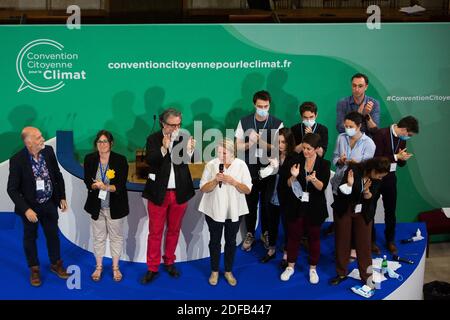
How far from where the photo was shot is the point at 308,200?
5.99 meters

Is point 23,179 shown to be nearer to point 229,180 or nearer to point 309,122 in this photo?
point 229,180

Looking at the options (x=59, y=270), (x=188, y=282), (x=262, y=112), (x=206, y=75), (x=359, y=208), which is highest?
(x=206, y=75)

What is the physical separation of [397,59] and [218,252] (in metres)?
2.68

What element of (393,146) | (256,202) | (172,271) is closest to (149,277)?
(172,271)

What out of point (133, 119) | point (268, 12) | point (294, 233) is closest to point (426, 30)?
point (268, 12)

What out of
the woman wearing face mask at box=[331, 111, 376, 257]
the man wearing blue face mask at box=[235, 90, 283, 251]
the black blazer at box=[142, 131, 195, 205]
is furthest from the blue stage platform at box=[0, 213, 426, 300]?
the woman wearing face mask at box=[331, 111, 376, 257]

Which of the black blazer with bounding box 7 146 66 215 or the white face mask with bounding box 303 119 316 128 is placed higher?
the white face mask with bounding box 303 119 316 128

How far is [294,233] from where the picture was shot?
614 centimetres

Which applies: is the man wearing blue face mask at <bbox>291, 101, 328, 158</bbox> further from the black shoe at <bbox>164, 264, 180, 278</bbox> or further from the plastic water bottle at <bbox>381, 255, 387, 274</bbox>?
Answer: the black shoe at <bbox>164, 264, 180, 278</bbox>

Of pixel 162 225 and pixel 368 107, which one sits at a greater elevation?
pixel 368 107

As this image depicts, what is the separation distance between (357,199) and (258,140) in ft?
3.53

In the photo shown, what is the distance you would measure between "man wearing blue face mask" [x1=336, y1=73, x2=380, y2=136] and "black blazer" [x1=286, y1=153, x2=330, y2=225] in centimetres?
79

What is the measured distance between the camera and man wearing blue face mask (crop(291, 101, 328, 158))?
6273 millimetres

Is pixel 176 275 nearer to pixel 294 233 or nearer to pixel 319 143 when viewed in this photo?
pixel 294 233
